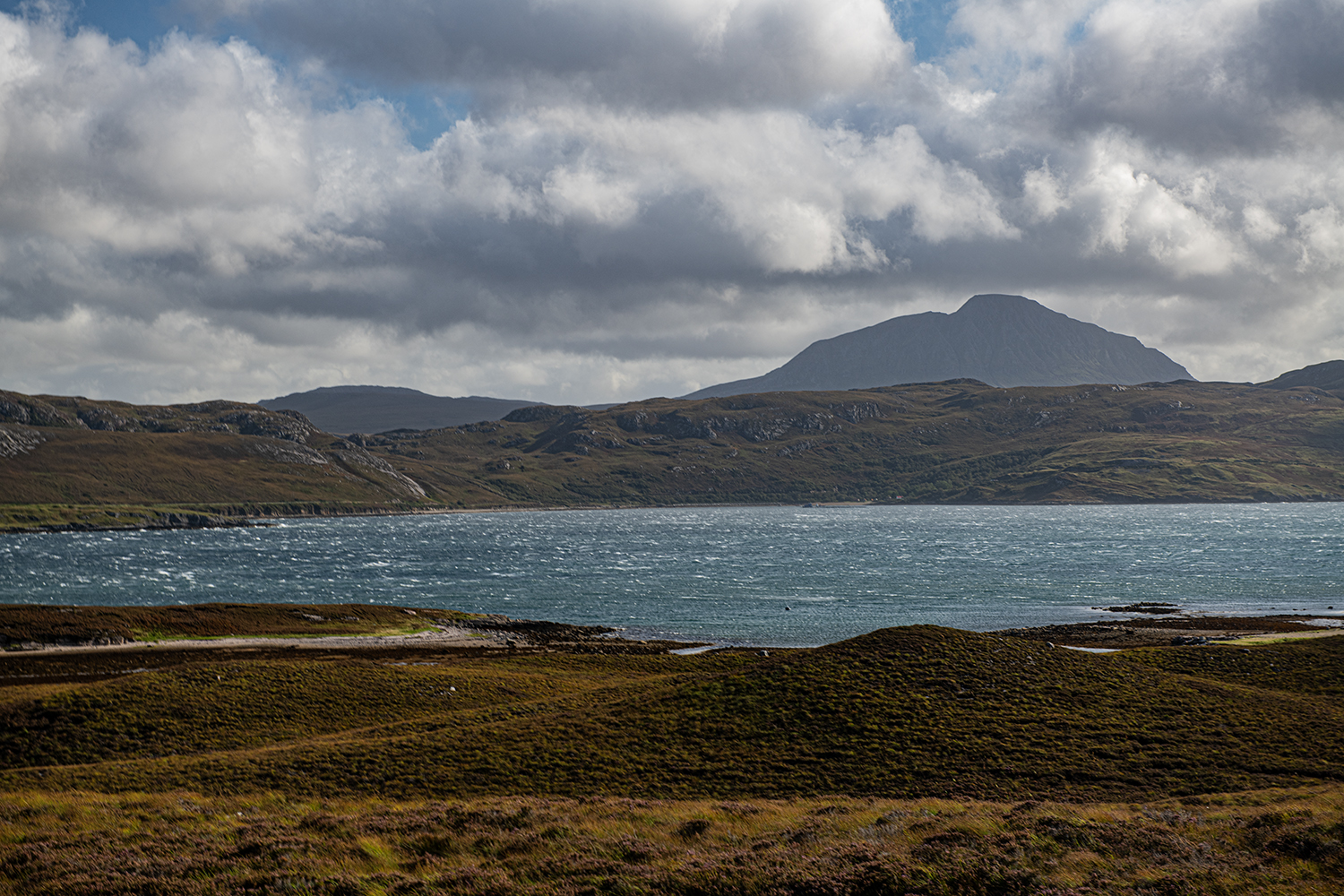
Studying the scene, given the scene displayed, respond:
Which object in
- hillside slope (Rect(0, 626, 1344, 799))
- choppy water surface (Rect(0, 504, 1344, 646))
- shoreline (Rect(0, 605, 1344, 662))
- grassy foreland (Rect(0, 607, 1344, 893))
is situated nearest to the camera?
grassy foreland (Rect(0, 607, 1344, 893))

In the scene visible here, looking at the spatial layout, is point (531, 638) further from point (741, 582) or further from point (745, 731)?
point (741, 582)

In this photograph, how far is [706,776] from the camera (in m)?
30.5

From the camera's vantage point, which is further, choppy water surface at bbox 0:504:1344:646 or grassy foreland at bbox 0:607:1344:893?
choppy water surface at bbox 0:504:1344:646

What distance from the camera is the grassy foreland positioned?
Result: 57.1 ft

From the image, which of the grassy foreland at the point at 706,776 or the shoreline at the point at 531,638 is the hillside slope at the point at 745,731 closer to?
the grassy foreland at the point at 706,776

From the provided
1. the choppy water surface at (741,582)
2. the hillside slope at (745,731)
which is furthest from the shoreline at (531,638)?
the hillside slope at (745,731)

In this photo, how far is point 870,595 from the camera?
11156 cm

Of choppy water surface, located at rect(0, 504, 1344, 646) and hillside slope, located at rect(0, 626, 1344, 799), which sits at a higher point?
hillside slope, located at rect(0, 626, 1344, 799)

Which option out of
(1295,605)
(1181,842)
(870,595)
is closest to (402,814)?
(1181,842)

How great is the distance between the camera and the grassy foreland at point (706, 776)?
685 inches

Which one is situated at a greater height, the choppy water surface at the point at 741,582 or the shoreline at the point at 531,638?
the shoreline at the point at 531,638

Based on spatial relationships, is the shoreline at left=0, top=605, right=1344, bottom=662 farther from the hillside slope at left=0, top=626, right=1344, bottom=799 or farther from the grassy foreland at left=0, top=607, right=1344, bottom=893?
the hillside slope at left=0, top=626, right=1344, bottom=799

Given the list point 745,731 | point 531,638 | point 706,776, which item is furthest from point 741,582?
point 706,776

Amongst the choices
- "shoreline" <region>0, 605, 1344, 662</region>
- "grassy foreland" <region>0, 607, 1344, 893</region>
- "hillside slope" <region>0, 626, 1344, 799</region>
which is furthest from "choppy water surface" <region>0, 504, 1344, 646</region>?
"grassy foreland" <region>0, 607, 1344, 893</region>
